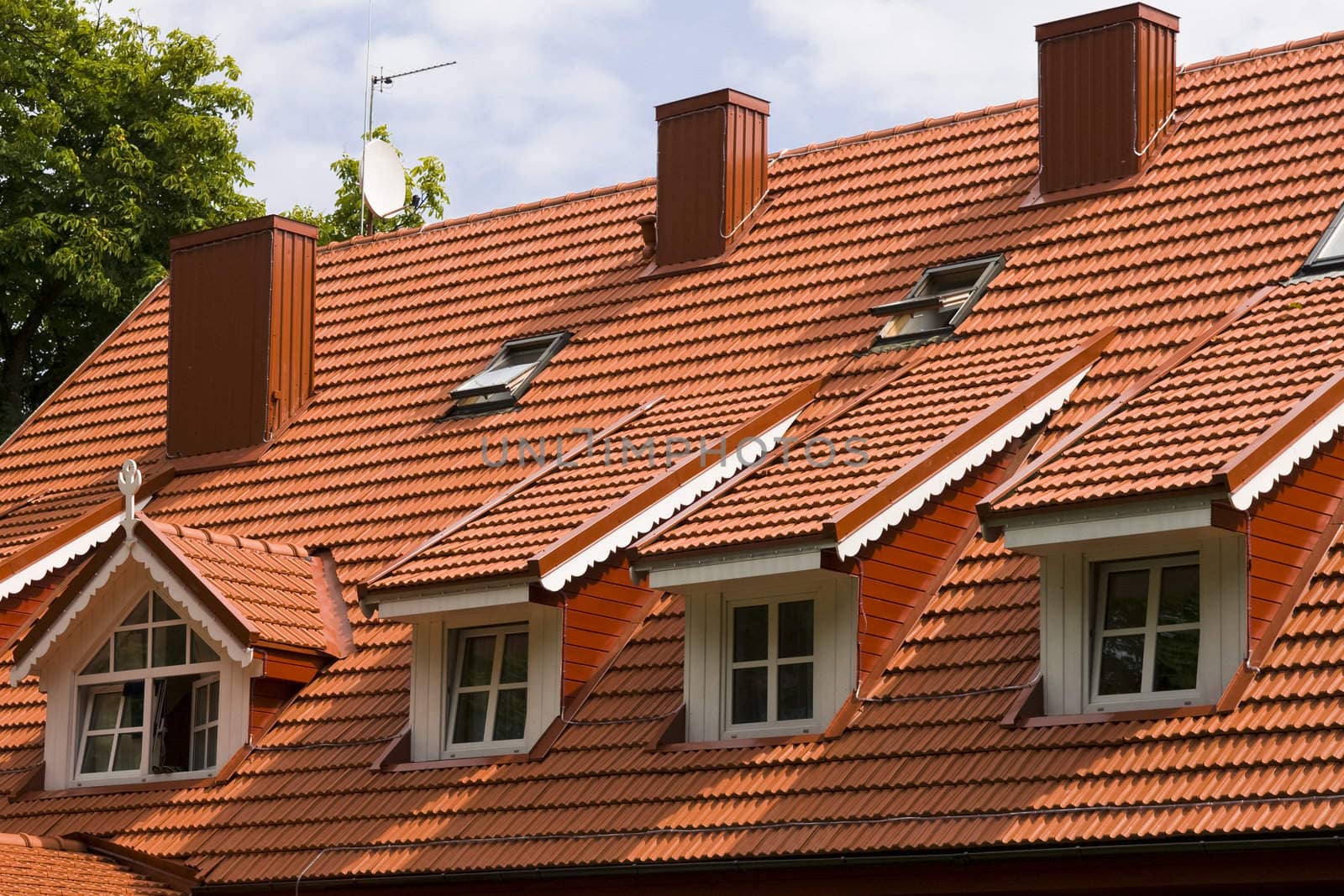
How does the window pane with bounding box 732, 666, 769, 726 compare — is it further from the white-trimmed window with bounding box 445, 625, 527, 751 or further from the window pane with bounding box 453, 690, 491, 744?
the window pane with bounding box 453, 690, 491, 744

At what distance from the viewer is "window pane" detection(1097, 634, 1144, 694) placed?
45.6ft

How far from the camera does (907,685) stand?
15.0 m

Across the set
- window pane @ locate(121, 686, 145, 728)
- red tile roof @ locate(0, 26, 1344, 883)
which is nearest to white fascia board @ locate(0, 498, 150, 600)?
red tile roof @ locate(0, 26, 1344, 883)

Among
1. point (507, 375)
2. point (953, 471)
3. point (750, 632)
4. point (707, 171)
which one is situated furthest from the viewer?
point (707, 171)

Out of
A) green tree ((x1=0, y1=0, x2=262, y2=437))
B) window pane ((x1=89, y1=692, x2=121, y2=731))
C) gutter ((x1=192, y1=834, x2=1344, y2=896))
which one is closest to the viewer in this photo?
gutter ((x1=192, y1=834, x2=1344, y2=896))

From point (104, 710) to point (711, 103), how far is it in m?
7.56

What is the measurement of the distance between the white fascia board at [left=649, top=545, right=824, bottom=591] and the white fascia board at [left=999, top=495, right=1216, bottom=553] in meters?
1.33

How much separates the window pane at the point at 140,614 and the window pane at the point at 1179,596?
27.9ft

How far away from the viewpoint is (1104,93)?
18.8 metres

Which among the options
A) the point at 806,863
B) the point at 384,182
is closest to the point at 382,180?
the point at 384,182

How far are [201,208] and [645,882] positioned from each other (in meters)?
21.0

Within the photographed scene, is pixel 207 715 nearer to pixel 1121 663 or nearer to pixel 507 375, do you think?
pixel 507 375

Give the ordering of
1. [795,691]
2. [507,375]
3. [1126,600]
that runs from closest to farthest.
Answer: [1126,600], [795,691], [507,375]

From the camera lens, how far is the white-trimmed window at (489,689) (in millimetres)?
16844
